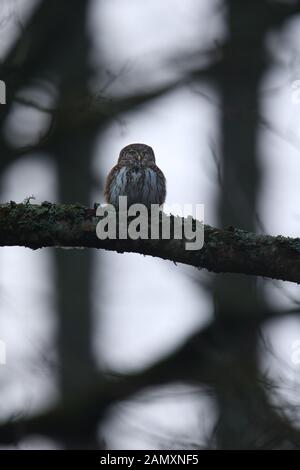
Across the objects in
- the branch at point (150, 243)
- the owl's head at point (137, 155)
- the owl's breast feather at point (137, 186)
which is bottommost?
the branch at point (150, 243)

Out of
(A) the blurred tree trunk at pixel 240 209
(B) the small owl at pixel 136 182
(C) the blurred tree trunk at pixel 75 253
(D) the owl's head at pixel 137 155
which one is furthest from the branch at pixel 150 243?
(D) the owl's head at pixel 137 155

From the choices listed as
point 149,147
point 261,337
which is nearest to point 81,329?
point 149,147

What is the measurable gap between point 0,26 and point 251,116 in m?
1.77

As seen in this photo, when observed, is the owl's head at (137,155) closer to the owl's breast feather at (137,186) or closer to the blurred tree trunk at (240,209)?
the owl's breast feather at (137,186)

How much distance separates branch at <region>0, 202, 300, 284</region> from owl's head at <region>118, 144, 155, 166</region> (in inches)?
94.8

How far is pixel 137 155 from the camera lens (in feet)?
26.7

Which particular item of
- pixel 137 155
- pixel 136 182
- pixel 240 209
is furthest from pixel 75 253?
pixel 240 209

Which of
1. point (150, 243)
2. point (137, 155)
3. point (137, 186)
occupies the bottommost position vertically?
point (150, 243)

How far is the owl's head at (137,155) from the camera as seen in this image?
8.06 m

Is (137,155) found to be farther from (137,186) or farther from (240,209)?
(240,209)

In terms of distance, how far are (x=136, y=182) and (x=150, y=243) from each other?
6.97 feet

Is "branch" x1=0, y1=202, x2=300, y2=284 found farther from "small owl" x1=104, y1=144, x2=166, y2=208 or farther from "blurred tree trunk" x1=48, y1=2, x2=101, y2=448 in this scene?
"small owl" x1=104, y1=144, x2=166, y2=208

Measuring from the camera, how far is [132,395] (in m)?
6.25

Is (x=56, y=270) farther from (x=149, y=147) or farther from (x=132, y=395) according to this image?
(x=132, y=395)
